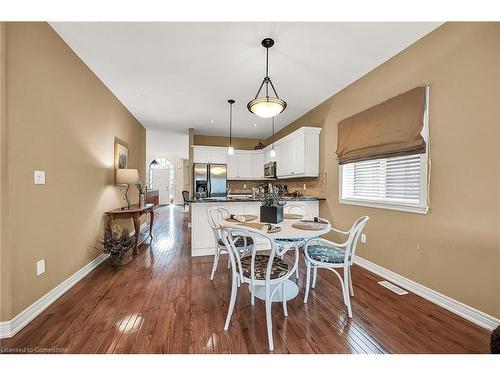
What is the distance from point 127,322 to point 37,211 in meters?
1.29

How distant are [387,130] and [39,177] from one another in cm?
368

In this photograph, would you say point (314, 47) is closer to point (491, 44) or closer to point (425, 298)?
point (491, 44)

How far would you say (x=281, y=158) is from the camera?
4.83m

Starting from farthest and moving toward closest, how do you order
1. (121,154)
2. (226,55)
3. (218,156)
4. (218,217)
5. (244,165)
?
1. (244,165)
2. (218,156)
3. (121,154)
4. (218,217)
5. (226,55)

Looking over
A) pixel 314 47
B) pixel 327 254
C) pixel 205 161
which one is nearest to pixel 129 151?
pixel 205 161

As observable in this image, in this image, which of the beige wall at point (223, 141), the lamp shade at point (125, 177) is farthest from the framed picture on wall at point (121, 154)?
the beige wall at point (223, 141)

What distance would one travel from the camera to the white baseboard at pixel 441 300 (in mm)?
1678

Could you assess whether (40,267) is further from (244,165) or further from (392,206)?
(244,165)

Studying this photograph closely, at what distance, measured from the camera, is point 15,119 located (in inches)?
64.2

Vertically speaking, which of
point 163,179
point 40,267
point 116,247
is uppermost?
point 163,179

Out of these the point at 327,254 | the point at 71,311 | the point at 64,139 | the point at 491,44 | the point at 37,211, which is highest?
the point at 491,44

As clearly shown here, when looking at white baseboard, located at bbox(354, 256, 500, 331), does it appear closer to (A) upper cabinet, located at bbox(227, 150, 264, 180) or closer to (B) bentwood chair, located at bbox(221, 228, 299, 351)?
(B) bentwood chair, located at bbox(221, 228, 299, 351)

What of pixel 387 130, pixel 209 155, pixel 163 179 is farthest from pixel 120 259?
pixel 163 179

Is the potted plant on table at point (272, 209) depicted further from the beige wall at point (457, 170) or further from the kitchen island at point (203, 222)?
the beige wall at point (457, 170)
